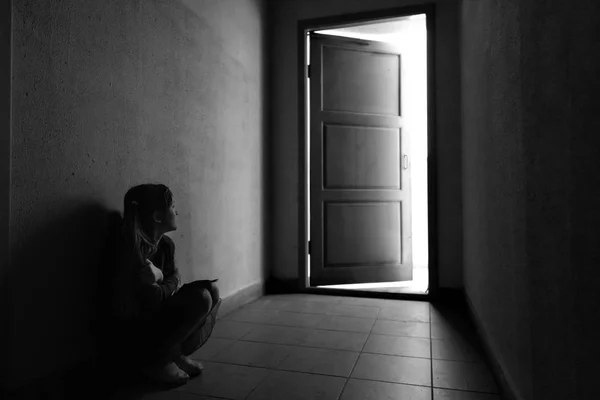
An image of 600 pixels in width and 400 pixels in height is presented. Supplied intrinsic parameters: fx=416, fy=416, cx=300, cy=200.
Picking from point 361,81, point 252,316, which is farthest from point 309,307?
point 361,81

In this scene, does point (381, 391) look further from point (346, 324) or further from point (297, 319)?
point (297, 319)

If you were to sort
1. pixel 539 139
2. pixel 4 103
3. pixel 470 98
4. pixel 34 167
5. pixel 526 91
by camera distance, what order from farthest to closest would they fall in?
1. pixel 470 98
2. pixel 34 167
3. pixel 4 103
4. pixel 526 91
5. pixel 539 139

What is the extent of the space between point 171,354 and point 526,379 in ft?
4.09

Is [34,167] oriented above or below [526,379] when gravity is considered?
above

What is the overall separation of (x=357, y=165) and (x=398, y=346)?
6.35 feet

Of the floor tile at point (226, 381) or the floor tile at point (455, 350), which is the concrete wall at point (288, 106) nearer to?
the floor tile at point (455, 350)

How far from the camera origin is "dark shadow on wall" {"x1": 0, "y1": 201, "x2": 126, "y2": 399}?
4.52 feet

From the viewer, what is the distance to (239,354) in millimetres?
2045

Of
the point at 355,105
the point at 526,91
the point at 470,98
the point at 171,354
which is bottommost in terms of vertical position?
the point at 171,354

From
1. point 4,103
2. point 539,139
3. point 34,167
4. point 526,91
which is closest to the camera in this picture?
point 539,139

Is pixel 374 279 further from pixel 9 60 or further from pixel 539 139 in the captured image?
pixel 9 60

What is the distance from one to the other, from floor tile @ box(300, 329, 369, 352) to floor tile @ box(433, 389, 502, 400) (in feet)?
1.83

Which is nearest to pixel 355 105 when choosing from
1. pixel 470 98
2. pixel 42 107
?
pixel 470 98

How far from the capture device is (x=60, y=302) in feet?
5.01
